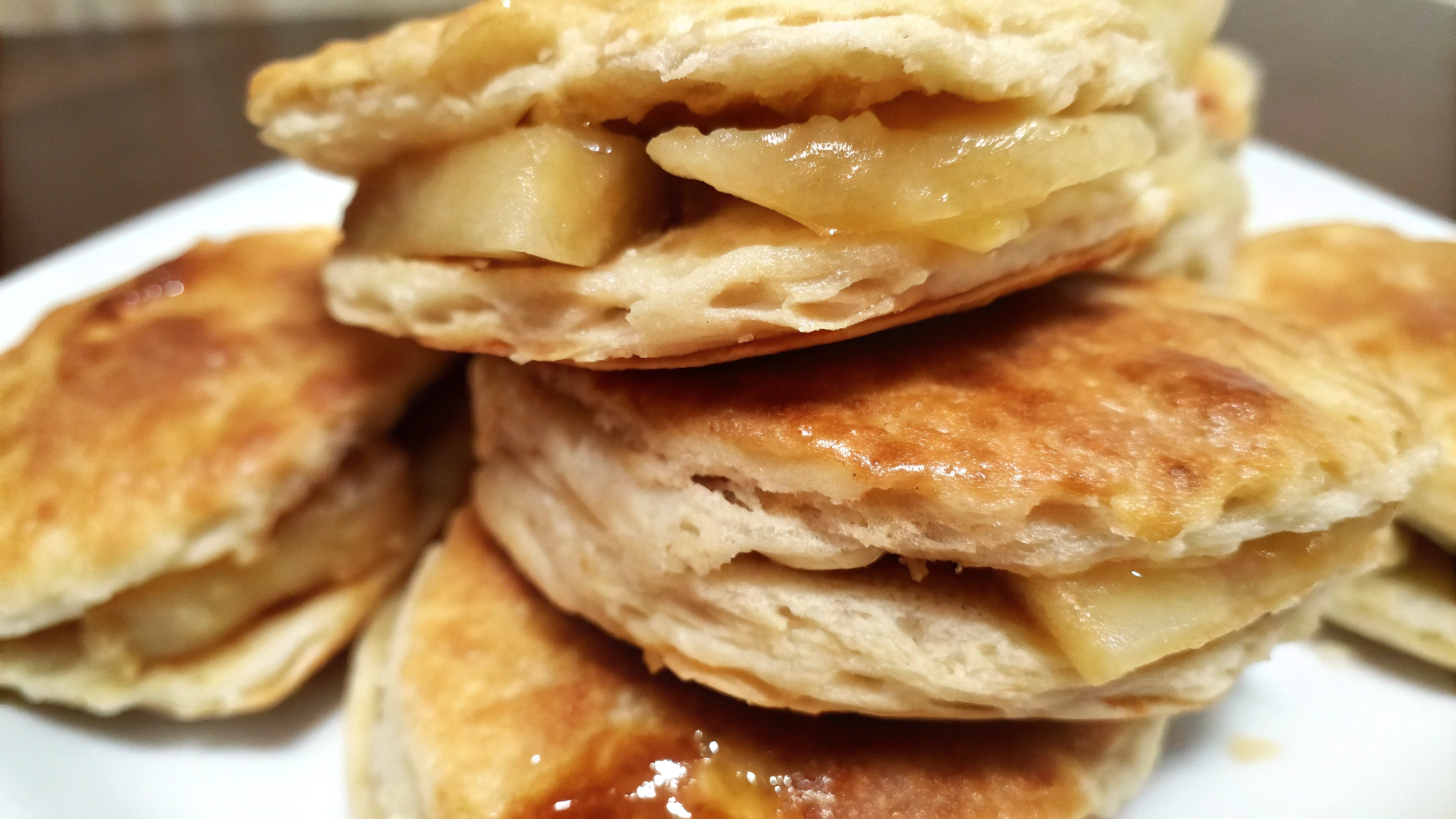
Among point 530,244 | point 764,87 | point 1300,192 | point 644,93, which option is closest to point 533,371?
point 530,244

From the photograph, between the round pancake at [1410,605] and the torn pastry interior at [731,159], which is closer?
the torn pastry interior at [731,159]

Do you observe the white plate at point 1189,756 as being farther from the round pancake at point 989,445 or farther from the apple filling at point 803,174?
the apple filling at point 803,174

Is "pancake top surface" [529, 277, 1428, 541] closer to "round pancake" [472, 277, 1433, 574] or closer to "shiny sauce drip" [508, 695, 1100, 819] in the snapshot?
"round pancake" [472, 277, 1433, 574]

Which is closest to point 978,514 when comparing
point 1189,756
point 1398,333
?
point 1189,756

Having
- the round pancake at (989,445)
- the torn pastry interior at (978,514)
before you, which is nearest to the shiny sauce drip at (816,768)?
the torn pastry interior at (978,514)

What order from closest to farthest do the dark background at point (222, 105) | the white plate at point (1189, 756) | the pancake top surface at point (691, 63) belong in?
1. the pancake top surface at point (691, 63)
2. the white plate at point (1189, 756)
3. the dark background at point (222, 105)
